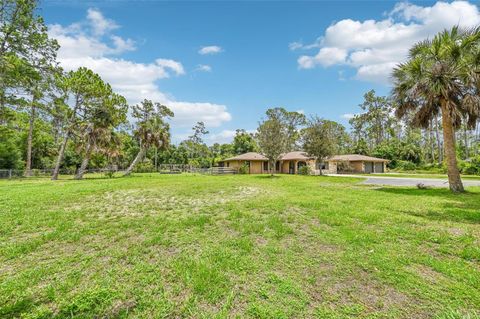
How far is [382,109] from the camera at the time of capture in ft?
153

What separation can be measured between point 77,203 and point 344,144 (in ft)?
167

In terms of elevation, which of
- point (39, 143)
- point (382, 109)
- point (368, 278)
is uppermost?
point (382, 109)

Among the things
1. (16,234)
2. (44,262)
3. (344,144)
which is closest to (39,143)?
(16,234)

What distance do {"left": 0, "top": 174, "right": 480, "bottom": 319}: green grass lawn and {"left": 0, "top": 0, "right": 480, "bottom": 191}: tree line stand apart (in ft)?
25.0

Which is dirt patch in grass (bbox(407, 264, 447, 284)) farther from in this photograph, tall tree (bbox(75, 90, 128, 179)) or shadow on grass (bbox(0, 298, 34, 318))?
tall tree (bbox(75, 90, 128, 179))

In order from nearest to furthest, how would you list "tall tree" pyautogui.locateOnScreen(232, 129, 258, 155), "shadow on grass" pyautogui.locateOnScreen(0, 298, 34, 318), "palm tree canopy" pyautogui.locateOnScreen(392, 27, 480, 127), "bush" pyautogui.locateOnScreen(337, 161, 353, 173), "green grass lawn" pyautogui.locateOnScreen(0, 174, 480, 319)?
"shadow on grass" pyautogui.locateOnScreen(0, 298, 34, 318) → "green grass lawn" pyautogui.locateOnScreen(0, 174, 480, 319) → "palm tree canopy" pyautogui.locateOnScreen(392, 27, 480, 127) → "bush" pyautogui.locateOnScreen(337, 161, 353, 173) → "tall tree" pyautogui.locateOnScreen(232, 129, 258, 155)

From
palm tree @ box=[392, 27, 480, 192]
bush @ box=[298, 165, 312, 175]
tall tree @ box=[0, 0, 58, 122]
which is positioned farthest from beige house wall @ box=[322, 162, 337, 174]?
tall tree @ box=[0, 0, 58, 122]

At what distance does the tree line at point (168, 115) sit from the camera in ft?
36.7

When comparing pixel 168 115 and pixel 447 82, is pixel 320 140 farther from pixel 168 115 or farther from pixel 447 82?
pixel 168 115

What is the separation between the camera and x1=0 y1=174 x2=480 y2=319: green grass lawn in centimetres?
273

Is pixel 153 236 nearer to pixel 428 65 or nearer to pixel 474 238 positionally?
pixel 474 238

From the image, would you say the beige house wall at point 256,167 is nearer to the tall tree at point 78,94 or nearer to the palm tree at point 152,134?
the palm tree at point 152,134

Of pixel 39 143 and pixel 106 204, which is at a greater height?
pixel 39 143

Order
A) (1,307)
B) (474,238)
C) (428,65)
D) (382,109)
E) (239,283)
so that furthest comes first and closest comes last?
(382,109) < (428,65) < (474,238) < (239,283) < (1,307)
